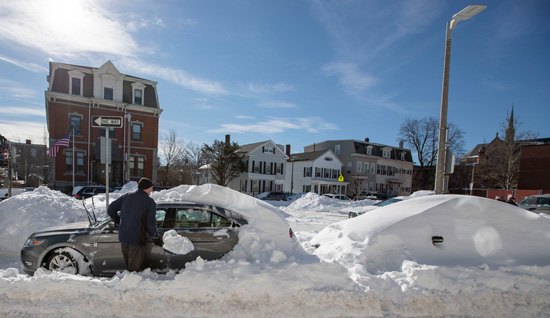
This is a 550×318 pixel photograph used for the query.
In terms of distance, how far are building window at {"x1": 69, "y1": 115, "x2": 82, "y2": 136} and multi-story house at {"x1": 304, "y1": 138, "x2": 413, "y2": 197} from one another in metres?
34.0

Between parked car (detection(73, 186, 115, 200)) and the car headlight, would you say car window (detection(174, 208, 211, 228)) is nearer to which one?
the car headlight

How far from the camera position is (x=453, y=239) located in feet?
15.2

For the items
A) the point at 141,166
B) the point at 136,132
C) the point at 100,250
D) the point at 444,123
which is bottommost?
the point at 141,166

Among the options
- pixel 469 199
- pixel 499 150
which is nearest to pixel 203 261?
pixel 469 199

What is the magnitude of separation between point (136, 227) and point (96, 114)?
27117mm

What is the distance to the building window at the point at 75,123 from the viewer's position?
84.0 ft

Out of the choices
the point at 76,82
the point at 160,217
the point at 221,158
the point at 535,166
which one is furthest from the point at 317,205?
the point at 535,166

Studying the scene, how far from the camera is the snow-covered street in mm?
3588

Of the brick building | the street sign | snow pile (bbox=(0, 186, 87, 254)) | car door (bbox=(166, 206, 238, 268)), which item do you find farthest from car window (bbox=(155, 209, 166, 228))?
the brick building

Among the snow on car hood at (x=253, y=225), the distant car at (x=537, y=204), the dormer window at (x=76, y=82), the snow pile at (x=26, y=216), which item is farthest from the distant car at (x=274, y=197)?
the snow on car hood at (x=253, y=225)

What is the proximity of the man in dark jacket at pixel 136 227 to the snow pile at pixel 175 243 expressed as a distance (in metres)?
0.16

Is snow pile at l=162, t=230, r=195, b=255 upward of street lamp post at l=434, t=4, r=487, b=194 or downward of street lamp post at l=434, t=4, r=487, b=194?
downward

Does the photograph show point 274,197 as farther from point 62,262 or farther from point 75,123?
point 62,262

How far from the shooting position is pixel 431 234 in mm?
4660
